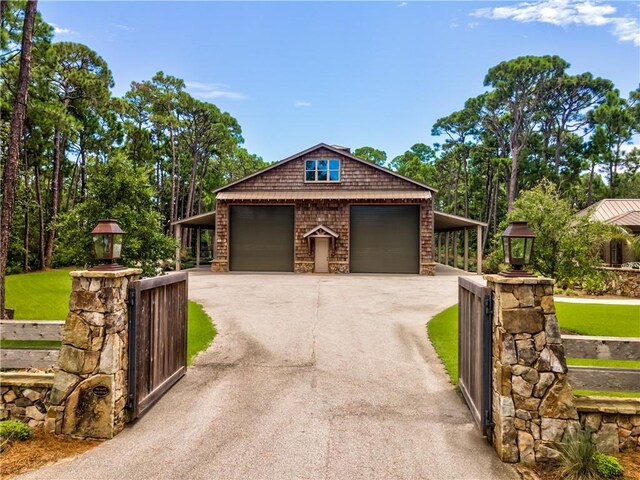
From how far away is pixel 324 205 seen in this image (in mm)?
19000

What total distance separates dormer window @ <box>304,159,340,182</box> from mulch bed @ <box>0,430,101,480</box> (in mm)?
16985

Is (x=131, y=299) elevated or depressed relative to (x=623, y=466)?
elevated

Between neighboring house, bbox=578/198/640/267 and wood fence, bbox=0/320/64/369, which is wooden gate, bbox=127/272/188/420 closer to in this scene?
wood fence, bbox=0/320/64/369

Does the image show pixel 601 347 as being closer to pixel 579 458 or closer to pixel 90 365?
pixel 579 458

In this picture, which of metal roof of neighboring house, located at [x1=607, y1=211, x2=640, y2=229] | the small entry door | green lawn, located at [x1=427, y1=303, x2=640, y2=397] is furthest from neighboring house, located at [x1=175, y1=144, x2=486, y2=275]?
green lawn, located at [x1=427, y1=303, x2=640, y2=397]

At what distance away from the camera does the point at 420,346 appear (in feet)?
21.7

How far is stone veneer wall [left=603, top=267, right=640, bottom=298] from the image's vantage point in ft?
44.3

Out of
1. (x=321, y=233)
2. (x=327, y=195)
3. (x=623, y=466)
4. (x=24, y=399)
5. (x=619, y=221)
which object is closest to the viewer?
(x=623, y=466)

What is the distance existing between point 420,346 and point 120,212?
7128mm

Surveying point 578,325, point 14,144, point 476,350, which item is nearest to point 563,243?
point 578,325

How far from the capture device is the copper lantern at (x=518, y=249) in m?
3.59

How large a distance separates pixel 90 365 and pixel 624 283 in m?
17.0

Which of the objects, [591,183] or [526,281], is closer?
[526,281]

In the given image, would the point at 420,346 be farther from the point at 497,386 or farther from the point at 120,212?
the point at 120,212
